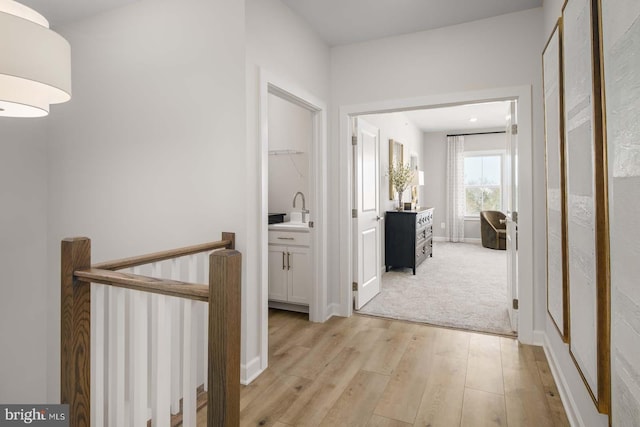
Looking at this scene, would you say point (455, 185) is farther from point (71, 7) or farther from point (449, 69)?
point (71, 7)

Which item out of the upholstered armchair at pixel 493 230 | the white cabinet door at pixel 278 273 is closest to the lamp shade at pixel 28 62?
the white cabinet door at pixel 278 273

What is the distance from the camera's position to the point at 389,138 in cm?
560

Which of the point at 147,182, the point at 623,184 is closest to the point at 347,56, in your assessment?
the point at 147,182

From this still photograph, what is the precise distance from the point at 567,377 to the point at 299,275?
7.19 ft

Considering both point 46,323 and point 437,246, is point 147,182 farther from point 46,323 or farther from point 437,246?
point 437,246

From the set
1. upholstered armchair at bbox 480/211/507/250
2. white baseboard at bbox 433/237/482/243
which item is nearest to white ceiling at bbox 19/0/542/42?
upholstered armchair at bbox 480/211/507/250

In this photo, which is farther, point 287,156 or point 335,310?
point 287,156

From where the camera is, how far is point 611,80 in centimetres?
111

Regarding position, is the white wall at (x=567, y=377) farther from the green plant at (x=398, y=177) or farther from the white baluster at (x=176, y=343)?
the green plant at (x=398, y=177)

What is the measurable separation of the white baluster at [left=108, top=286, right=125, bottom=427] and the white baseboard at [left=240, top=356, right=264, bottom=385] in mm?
949

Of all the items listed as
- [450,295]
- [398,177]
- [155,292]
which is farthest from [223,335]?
[398,177]

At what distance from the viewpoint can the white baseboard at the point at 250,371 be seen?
2.27 meters

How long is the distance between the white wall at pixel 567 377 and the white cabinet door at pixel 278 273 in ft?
7.29

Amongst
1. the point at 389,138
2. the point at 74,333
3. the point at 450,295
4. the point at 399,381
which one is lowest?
the point at 399,381
